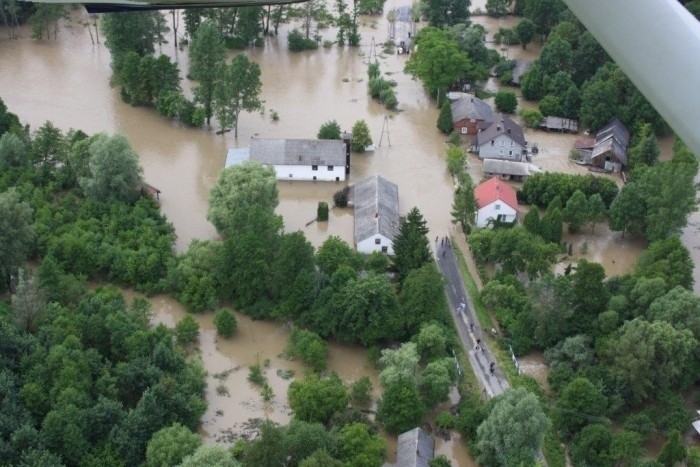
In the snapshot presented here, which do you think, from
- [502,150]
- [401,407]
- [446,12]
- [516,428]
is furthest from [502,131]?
[516,428]

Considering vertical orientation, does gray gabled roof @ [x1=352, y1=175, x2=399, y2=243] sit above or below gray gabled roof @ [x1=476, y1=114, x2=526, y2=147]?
below

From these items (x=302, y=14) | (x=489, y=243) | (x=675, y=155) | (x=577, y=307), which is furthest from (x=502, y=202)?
(x=302, y=14)

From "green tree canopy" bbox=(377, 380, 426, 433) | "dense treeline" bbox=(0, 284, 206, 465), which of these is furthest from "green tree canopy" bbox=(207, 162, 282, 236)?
"green tree canopy" bbox=(377, 380, 426, 433)

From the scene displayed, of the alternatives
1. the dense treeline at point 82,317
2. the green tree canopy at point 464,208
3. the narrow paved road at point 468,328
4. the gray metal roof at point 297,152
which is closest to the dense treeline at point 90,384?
the dense treeline at point 82,317

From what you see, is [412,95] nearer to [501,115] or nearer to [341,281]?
[501,115]

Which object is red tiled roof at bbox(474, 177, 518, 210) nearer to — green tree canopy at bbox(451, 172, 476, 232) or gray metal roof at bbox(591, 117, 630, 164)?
green tree canopy at bbox(451, 172, 476, 232)

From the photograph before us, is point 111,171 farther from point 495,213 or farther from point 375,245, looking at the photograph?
point 495,213
